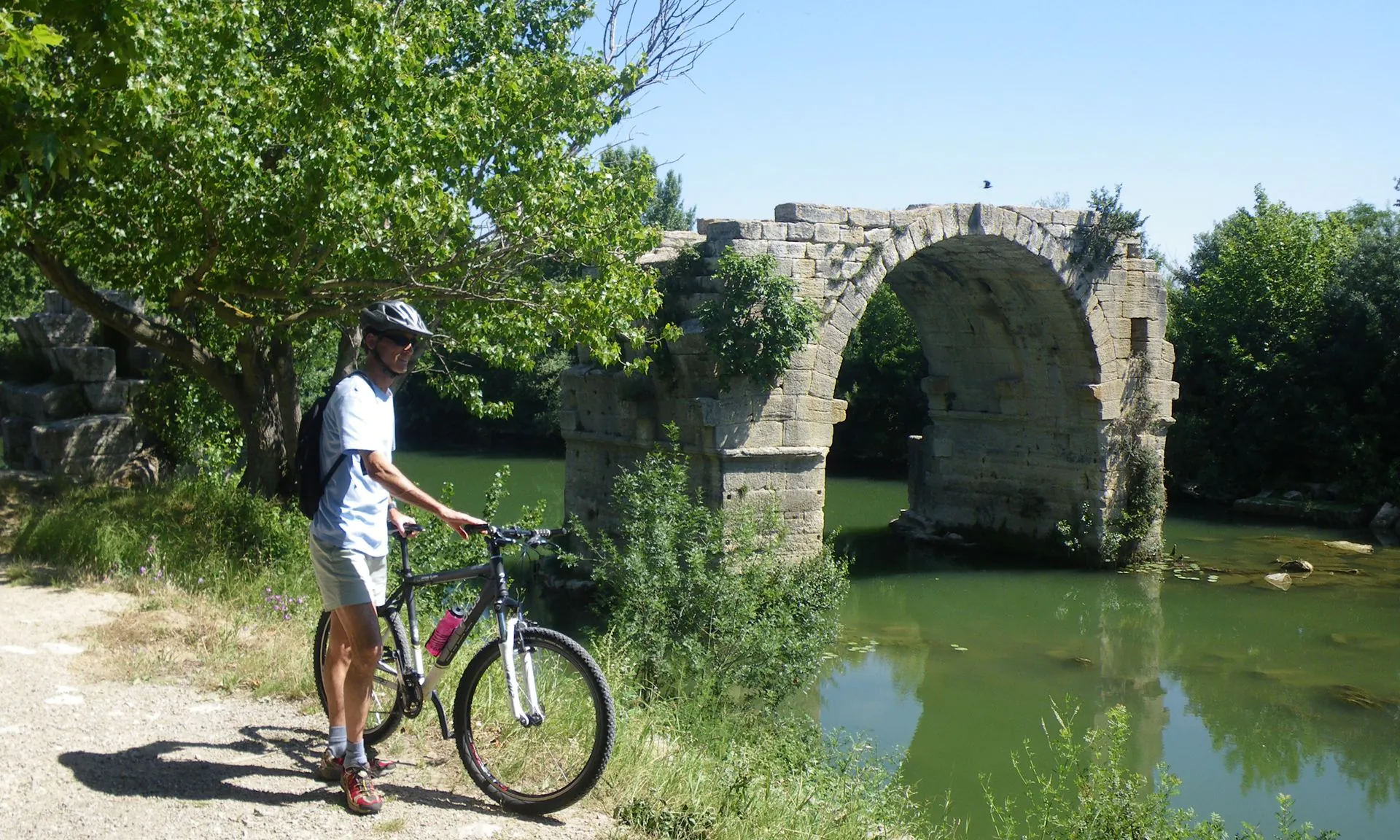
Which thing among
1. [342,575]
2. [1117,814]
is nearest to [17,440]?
[342,575]

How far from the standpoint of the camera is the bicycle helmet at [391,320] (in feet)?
10.6

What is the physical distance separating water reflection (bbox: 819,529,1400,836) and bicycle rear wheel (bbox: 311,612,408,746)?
12.2ft

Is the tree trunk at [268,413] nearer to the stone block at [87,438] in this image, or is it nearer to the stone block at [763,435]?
the stone block at [87,438]

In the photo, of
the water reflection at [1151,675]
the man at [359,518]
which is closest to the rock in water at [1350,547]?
the water reflection at [1151,675]

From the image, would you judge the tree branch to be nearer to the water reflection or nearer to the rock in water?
the water reflection

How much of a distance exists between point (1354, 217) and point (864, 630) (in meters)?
22.0

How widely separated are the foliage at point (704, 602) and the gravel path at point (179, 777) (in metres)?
2.83

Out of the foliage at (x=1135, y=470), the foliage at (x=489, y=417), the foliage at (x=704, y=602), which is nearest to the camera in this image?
the foliage at (x=704, y=602)

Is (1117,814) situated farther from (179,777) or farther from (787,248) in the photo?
(787,248)

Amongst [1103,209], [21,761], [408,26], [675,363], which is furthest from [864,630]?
[21,761]

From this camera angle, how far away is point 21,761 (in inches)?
141

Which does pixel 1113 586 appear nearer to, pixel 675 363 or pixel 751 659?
pixel 675 363

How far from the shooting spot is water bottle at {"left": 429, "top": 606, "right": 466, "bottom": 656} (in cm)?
348

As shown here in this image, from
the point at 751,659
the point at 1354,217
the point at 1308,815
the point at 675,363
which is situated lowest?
the point at 1308,815
